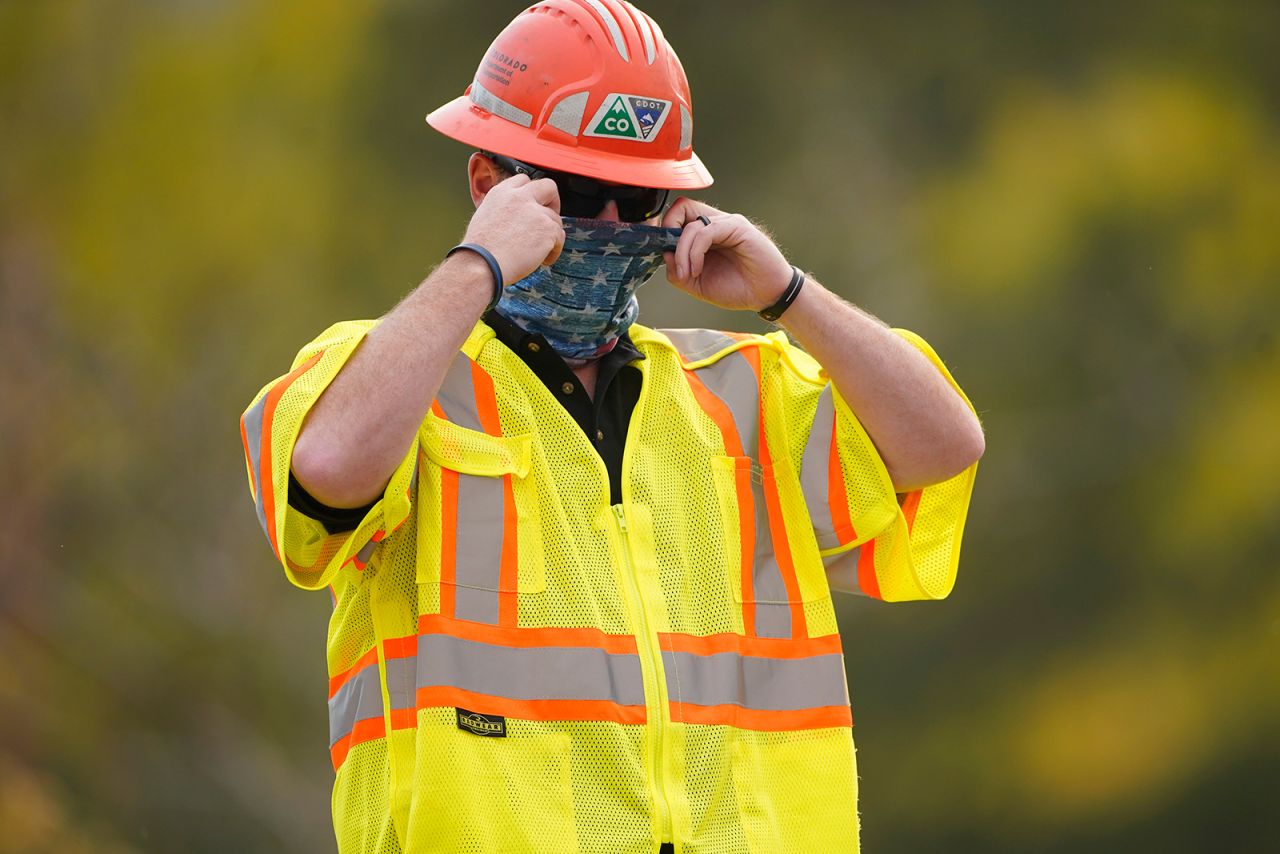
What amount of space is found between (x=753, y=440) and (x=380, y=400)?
25.7 inches

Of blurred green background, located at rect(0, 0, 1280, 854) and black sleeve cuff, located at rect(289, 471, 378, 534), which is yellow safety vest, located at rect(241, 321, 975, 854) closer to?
black sleeve cuff, located at rect(289, 471, 378, 534)

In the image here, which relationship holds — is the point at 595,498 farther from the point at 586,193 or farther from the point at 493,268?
the point at 586,193

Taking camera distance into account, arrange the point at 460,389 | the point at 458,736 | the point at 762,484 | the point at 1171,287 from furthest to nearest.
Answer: the point at 1171,287, the point at 762,484, the point at 460,389, the point at 458,736

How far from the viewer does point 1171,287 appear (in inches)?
179

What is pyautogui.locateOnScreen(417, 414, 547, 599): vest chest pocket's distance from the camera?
214 cm

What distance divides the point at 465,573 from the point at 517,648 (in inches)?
4.9

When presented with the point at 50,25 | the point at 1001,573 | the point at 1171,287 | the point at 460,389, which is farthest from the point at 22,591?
the point at 1171,287

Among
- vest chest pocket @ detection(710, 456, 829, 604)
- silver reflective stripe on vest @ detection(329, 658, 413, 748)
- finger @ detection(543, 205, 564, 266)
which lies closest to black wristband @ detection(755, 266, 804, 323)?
vest chest pocket @ detection(710, 456, 829, 604)

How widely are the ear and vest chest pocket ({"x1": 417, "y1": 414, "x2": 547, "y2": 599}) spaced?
0.43m

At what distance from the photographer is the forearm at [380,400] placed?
2012mm

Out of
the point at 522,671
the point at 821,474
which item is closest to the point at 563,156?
the point at 821,474

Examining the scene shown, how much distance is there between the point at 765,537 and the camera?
2.38 m

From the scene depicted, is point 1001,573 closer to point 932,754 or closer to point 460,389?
point 932,754

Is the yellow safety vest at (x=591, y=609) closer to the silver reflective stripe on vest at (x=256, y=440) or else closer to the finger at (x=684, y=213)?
the silver reflective stripe on vest at (x=256, y=440)
